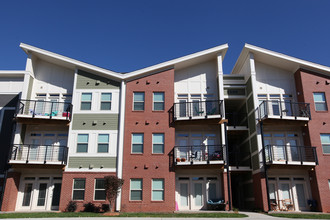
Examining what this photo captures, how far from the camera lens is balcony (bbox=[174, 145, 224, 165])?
61.5 ft

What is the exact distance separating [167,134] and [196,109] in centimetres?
275

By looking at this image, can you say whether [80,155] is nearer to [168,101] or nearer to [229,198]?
[168,101]

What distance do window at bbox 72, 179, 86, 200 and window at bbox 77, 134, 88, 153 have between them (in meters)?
1.92

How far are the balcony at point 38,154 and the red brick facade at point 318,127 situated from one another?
52.7ft

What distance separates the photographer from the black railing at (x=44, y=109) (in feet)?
65.4

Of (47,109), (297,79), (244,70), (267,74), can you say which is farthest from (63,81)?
(297,79)

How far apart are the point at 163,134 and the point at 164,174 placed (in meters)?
2.64

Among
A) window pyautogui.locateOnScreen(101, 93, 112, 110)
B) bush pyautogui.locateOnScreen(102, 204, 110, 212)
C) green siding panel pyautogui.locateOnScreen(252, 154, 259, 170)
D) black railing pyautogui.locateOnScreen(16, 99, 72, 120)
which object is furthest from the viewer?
window pyautogui.locateOnScreen(101, 93, 112, 110)

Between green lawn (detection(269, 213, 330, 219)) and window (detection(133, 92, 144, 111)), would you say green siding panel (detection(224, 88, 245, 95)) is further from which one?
green lawn (detection(269, 213, 330, 219))

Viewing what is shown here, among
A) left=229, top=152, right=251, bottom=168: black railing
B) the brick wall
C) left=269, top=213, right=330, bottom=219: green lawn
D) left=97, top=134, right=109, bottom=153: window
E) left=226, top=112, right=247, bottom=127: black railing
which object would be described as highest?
left=226, top=112, right=247, bottom=127: black railing

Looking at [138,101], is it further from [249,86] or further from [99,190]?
[249,86]

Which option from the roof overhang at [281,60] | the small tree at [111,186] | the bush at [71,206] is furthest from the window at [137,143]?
the roof overhang at [281,60]

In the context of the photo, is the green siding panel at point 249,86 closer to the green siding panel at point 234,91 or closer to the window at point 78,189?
the green siding panel at point 234,91

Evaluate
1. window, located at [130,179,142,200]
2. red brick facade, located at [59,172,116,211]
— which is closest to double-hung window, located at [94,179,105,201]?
red brick facade, located at [59,172,116,211]
